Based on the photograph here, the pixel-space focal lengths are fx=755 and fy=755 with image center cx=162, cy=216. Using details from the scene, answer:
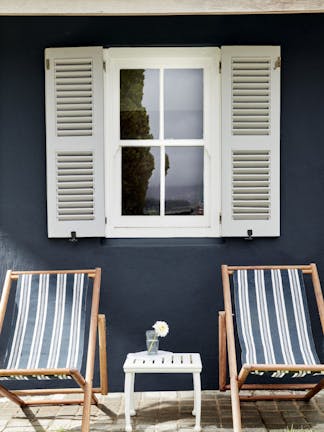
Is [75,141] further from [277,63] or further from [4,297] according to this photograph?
[277,63]

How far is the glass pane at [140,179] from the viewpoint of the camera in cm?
592

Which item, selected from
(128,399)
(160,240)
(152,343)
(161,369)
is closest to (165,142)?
(160,240)

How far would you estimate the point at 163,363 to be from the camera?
500 centimetres

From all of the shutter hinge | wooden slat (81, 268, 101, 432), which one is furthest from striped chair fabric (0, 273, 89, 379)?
the shutter hinge

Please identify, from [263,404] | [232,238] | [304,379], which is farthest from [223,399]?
[232,238]

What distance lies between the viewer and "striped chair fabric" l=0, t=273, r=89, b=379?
4984 millimetres

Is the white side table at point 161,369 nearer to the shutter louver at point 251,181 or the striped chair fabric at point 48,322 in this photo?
the striped chair fabric at point 48,322

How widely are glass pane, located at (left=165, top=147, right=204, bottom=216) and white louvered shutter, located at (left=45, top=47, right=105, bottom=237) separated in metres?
0.54

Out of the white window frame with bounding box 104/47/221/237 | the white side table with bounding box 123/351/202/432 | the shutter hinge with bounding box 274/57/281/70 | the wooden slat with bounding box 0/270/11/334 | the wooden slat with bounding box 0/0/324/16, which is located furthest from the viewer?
the white window frame with bounding box 104/47/221/237

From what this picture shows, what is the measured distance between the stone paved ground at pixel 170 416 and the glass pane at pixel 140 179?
1.45 meters

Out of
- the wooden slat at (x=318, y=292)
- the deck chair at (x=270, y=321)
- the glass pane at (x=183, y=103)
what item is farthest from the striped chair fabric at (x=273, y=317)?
the glass pane at (x=183, y=103)

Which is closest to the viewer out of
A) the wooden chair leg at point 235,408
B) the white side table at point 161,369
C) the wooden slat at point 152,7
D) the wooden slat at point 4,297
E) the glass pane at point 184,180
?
the wooden chair leg at point 235,408

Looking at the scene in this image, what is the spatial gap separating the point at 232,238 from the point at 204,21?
167cm

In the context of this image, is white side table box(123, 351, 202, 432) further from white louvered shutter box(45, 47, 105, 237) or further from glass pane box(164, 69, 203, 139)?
glass pane box(164, 69, 203, 139)
